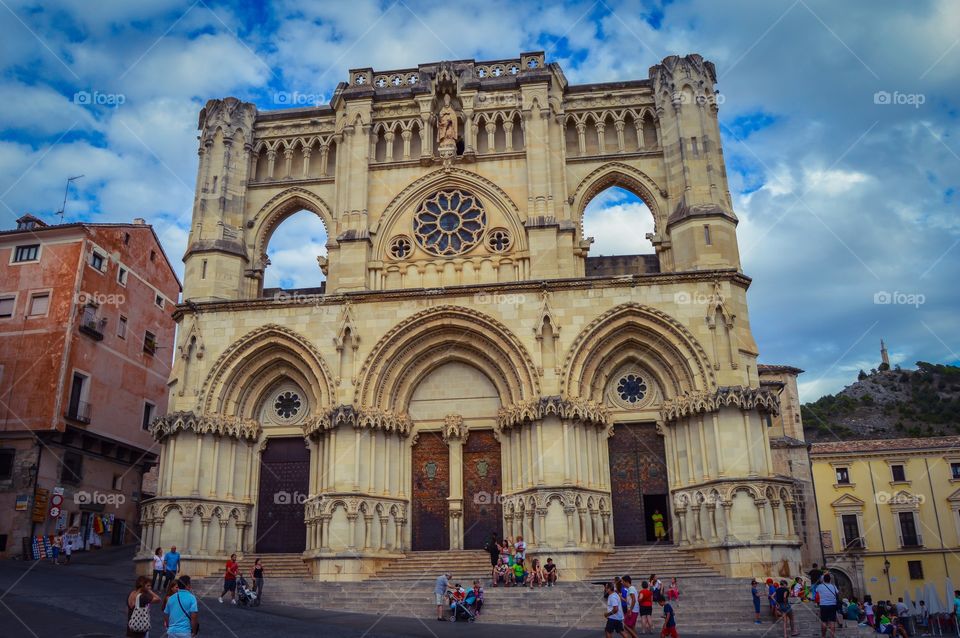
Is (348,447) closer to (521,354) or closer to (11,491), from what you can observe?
(521,354)

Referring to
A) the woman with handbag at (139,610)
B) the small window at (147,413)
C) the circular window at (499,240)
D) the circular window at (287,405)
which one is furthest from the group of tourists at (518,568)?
the small window at (147,413)

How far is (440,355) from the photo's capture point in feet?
80.8

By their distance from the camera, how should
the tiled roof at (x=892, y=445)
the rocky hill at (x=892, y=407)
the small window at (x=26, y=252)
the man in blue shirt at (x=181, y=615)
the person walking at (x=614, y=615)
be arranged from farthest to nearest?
the rocky hill at (x=892, y=407), the tiled roof at (x=892, y=445), the small window at (x=26, y=252), the person walking at (x=614, y=615), the man in blue shirt at (x=181, y=615)

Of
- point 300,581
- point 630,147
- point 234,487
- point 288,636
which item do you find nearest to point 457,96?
point 630,147

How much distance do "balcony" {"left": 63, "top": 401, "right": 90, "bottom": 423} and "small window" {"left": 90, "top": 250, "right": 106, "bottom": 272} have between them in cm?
583

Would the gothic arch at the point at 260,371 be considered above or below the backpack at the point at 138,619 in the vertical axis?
above

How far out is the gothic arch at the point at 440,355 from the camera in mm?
23250

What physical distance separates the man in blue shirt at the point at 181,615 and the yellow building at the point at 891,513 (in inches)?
1793

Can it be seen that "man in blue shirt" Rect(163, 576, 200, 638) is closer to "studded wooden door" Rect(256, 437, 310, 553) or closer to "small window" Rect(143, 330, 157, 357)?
"studded wooden door" Rect(256, 437, 310, 553)

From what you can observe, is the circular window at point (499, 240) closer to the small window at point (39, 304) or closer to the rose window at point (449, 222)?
the rose window at point (449, 222)

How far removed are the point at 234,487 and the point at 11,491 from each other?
10263 millimetres

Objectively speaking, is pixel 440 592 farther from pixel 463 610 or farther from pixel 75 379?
pixel 75 379

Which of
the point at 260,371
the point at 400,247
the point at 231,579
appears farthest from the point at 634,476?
the point at 260,371

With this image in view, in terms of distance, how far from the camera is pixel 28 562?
25375 millimetres
